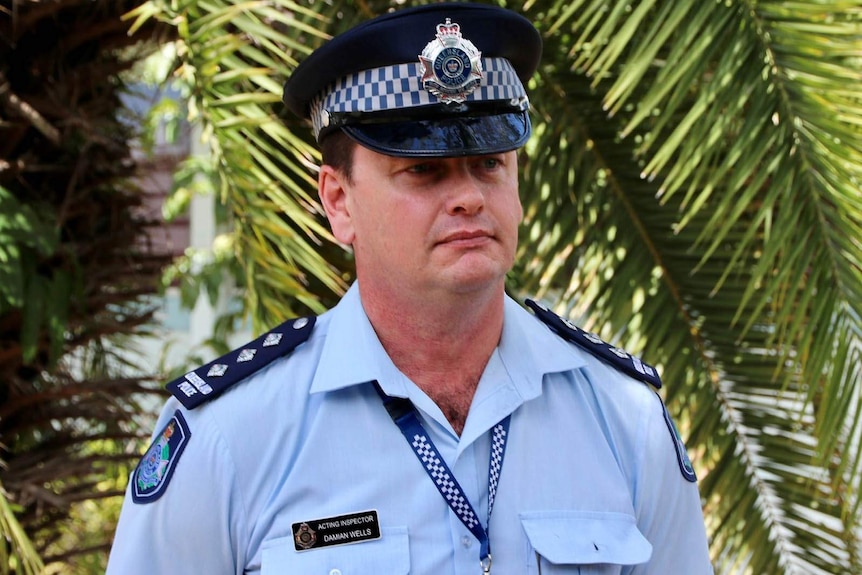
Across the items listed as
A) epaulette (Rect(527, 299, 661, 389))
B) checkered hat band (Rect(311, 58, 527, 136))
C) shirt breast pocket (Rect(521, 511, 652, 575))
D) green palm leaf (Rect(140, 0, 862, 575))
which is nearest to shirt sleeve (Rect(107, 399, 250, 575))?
shirt breast pocket (Rect(521, 511, 652, 575))

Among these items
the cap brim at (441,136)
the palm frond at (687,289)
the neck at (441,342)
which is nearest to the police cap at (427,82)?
the cap brim at (441,136)

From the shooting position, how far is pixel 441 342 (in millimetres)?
1661

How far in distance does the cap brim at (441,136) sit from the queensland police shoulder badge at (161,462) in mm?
491

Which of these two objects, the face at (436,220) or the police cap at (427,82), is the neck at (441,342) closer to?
the face at (436,220)

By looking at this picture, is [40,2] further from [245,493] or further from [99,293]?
[245,493]

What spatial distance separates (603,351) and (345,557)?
573 millimetres

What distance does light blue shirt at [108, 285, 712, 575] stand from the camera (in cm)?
154

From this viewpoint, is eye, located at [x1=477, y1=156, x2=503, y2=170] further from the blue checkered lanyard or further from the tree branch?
the tree branch

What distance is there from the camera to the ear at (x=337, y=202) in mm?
1731

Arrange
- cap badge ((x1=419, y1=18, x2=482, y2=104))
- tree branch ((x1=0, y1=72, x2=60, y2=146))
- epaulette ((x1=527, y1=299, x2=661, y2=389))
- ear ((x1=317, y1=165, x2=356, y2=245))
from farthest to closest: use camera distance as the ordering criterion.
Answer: tree branch ((x1=0, y1=72, x2=60, y2=146)) < epaulette ((x1=527, y1=299, x2=661, y2=389)) < ear ((x1=317, y1=165, x2=356, y2=245)) < cap badge ((x1=419, y1=18, x2=482, y2=104))

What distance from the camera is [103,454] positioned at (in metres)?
3.06

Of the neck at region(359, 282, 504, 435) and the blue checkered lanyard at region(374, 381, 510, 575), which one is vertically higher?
the neck at region(359, 282, 504, 435)

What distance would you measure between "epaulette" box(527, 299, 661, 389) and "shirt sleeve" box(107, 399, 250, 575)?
628mm

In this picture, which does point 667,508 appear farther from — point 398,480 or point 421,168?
point 421,168
